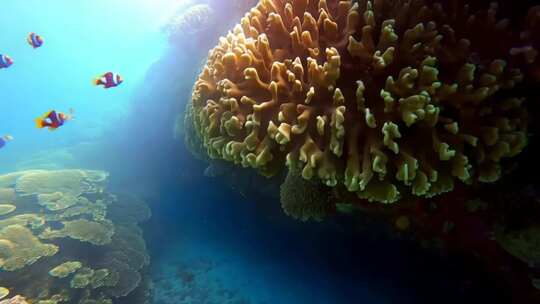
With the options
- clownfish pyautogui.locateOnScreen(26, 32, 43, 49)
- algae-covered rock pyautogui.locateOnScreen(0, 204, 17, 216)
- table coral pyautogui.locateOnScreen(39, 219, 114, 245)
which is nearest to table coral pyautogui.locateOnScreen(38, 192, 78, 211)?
algae-covered rock pyautogui.locateOnScreen(0, 204, 17, 216)

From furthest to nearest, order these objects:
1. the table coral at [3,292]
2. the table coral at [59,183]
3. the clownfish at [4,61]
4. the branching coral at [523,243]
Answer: the table coral at [59,183] < the clownfish at [4,61] < the table coral at [3,292] < the branching coral at [523,243]

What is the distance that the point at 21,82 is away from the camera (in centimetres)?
6788

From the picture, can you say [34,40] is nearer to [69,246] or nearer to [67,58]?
[69,246]

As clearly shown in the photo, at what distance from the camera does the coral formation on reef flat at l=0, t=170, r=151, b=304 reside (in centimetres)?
602

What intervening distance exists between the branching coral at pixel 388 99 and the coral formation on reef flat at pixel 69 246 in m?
5.35

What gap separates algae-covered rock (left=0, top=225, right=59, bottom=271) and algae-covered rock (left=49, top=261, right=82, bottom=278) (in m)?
0.38

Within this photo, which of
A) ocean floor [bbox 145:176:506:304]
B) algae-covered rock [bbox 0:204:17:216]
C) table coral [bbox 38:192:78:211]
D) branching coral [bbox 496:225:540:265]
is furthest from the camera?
table coral [bbox 38:192:78:211]

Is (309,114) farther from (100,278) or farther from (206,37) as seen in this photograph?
(206,37)

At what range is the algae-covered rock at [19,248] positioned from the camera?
604 cm

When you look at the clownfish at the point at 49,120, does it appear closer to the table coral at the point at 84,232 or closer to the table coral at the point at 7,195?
the table coral at the point at 84,232

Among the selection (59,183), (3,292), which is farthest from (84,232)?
(59,183)

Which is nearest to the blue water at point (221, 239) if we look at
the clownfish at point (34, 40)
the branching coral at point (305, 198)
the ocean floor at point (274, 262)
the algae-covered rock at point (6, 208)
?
the ocean floor at point (274, 262)

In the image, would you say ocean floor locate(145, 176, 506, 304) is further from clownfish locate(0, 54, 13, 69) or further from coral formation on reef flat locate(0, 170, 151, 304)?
clownfish locate(0, 54, 13, 69)

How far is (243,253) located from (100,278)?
2809mm
